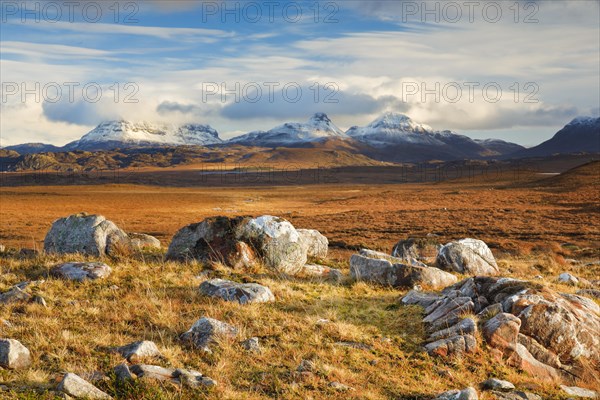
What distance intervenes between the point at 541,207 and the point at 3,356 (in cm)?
6364

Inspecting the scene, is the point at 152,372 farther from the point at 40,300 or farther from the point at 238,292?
the point at 40,300

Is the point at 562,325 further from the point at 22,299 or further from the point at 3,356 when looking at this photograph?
the point at 22,299

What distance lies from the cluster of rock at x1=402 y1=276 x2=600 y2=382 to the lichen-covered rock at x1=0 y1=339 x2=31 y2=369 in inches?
246

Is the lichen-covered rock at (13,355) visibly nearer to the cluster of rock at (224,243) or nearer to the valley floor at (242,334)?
the valley floor at (242,334)

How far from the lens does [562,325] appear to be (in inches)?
360

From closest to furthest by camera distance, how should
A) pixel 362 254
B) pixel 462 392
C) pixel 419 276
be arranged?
pixel 462 392
pixel 419 276
pixel 362 254

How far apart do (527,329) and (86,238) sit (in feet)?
39.2

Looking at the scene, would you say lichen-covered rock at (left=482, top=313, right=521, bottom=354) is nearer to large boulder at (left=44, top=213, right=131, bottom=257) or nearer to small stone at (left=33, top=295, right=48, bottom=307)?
small stone at (left=33, top=295, right=48, bottom=307)

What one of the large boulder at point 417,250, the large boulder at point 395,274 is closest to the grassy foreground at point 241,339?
the large boulder at point 395,274

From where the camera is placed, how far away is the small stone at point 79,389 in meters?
6.08

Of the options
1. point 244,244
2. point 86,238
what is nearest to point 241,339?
point 244,244

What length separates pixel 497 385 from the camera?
294 inches

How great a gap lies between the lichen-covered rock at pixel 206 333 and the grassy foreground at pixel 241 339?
160mm

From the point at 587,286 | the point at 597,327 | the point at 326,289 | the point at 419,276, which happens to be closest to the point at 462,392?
the point at 597,327
